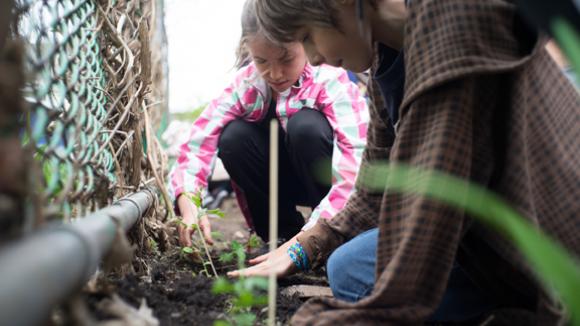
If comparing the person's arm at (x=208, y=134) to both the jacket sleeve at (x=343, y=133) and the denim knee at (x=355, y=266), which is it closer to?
the jacket sleeve at (x=343, y=133)

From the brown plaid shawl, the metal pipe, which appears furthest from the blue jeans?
the metal pipe

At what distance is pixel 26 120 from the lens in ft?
2.89

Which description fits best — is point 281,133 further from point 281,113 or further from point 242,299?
point 242,299

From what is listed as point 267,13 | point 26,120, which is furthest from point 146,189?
point 26,120

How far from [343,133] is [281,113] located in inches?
12.3

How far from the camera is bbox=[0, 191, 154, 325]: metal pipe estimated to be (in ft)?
1.62

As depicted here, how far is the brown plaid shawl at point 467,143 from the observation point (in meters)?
0.99

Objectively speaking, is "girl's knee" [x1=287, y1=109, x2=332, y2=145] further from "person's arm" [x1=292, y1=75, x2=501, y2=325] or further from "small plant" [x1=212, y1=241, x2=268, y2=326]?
"person's arm" [x1=292, y1=75, x2=501, y2=325]

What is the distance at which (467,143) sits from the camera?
100 cm

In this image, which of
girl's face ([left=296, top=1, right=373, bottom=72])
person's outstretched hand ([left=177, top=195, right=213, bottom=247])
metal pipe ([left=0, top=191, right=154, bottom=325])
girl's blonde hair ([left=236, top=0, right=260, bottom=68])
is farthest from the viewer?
girl's blonde hair ([left=236, top=0, right=260, bottom=68])

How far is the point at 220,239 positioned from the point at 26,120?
6.54ft

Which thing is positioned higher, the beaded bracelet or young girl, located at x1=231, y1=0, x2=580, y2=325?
young girl, located at x1=231, y1=0, x2=580, y2=325

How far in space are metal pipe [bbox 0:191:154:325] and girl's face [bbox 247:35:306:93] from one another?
138cm

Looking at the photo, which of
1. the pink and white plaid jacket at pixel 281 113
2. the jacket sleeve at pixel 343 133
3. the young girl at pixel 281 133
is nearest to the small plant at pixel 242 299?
the jacket sleeve at pixel 343 133
